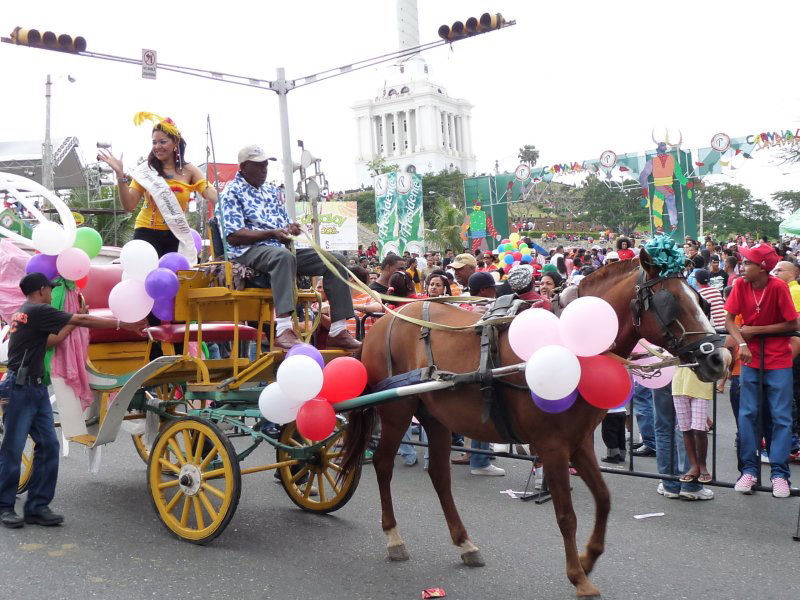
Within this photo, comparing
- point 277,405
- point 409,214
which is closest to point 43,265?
point 277,405

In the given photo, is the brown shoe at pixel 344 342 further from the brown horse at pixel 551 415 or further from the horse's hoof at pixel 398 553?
the horse's hoof at pixel 398 553

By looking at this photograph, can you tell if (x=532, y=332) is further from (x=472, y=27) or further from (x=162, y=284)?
(x=472, y=27)

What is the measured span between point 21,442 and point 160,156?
2481 millimetres

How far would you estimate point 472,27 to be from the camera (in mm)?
12383

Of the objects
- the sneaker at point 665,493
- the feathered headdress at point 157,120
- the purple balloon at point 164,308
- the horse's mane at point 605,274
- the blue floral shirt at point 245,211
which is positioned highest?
the feathered headdress at point 157,120

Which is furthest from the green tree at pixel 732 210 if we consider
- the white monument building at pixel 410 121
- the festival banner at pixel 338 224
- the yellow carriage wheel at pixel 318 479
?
the white monument building at pixel 410 121

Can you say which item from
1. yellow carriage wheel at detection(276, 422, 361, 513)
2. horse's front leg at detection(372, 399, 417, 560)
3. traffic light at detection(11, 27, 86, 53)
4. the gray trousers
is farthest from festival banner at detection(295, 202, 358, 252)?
horse's front leg at detection(372, 399, 417, 560)

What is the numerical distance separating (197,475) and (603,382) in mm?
2943

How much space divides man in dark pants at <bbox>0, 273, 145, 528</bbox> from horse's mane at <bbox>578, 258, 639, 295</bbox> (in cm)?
346

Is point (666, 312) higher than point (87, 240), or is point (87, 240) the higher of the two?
point (87, 240)

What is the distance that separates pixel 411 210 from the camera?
2819cm

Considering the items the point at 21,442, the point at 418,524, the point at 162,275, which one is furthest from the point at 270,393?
the point at 21,442

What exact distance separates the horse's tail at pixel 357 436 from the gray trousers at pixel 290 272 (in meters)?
0.78

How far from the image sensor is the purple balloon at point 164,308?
5633 millimetres
